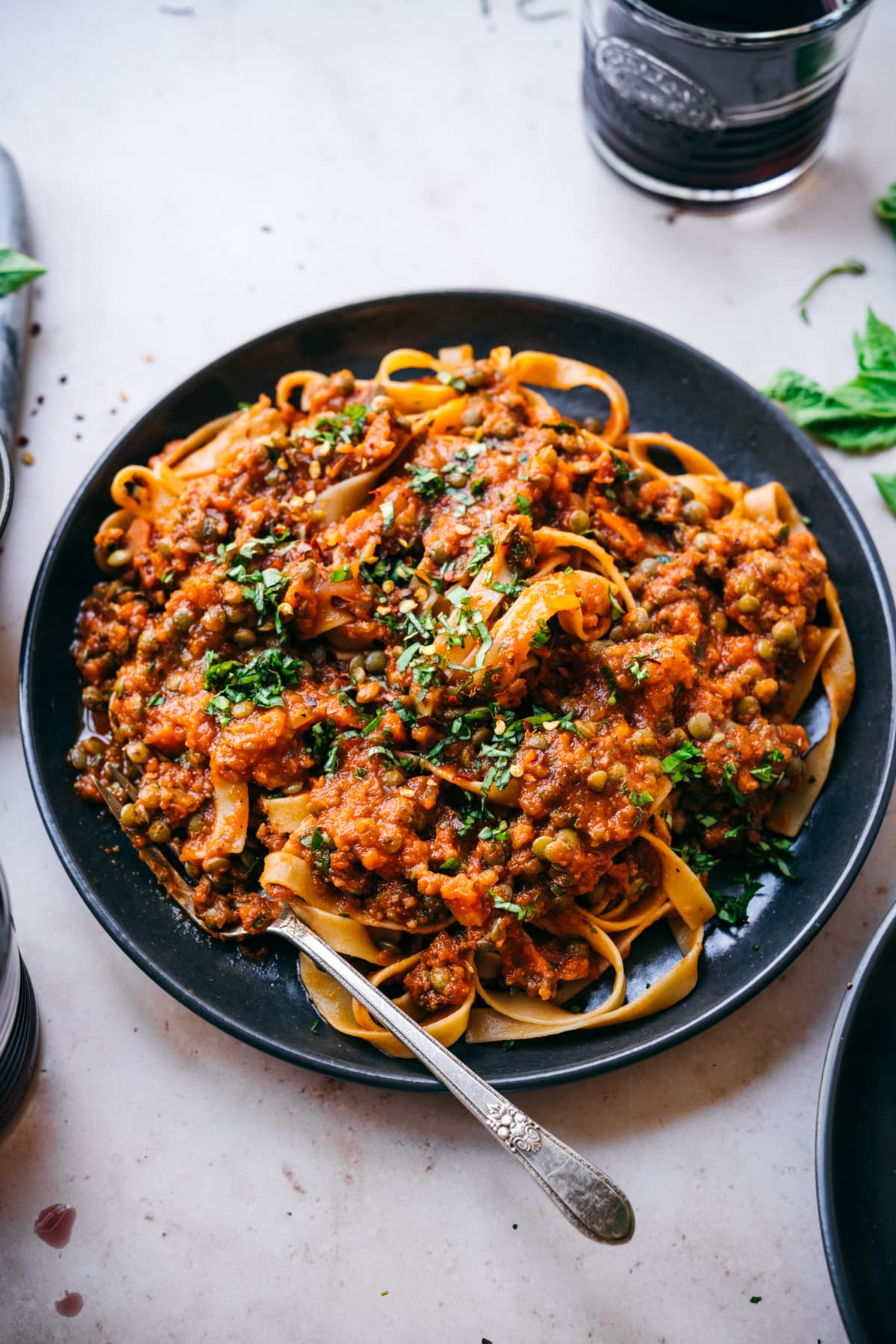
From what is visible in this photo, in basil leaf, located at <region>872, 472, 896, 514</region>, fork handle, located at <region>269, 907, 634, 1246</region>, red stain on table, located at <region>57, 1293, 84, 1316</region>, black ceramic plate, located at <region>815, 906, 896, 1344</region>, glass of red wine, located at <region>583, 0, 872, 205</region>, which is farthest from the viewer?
basil leaf, located at <region>872, 472, 896, 514</region>

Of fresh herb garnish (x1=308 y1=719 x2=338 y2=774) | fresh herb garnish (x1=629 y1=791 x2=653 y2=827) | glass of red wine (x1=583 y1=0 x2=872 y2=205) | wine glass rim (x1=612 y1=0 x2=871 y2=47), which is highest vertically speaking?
wine glass rim (x1=612 y1=0 x2=871 y2=47)

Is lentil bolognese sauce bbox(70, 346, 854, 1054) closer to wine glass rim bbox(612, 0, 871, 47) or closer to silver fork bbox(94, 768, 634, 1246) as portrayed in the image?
silver fork bbox(94, 768, 634, 1246)

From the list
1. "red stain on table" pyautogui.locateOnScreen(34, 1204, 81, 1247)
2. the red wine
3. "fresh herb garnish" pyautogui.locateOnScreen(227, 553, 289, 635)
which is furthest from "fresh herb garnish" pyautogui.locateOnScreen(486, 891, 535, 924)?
the red wine

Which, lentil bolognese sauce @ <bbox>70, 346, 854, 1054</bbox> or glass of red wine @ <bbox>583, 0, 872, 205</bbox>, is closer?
lentil bolognese sauce @ <bbox>70, 346, 854, 1054</bbox>

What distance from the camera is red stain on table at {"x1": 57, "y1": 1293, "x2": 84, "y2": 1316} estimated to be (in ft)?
16.8

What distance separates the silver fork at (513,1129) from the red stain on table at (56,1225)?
5.91ft

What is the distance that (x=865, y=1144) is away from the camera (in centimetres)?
488

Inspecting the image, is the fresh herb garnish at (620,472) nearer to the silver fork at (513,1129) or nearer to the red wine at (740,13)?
the silver fork at (513,1129)

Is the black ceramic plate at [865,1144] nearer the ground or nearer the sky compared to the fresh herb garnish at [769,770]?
nearer the ground

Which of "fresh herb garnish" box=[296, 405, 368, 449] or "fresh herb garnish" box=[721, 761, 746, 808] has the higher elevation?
"fresh herb garnish" box=[296, 405, 368, 449]

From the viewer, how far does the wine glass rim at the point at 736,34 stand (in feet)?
18.4

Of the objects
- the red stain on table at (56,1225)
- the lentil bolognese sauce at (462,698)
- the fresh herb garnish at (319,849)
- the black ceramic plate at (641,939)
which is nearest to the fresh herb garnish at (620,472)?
the lentil bolognese sauce at (462,698)

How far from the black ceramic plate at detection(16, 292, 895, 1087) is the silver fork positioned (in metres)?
0.22

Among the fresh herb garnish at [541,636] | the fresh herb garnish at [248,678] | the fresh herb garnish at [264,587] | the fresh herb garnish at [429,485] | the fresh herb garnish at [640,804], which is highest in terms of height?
the fresh herb garnish at [429,485]
